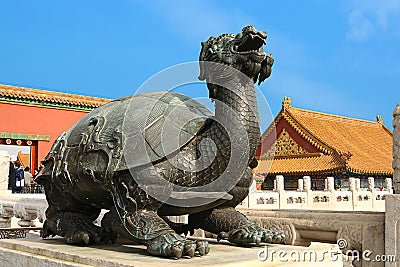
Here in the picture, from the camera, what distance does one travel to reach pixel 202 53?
2.51 meters

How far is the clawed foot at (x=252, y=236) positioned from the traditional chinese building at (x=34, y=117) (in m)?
11.9

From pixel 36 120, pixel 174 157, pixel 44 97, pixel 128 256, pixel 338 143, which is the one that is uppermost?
pixel 44 97

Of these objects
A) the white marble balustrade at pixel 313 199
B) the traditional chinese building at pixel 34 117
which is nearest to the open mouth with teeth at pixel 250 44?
the white marble balustrade at pixel 313 199

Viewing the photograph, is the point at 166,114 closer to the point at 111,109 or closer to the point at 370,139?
the point at 111,109

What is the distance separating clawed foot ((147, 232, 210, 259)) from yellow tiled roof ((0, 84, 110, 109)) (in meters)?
12.4

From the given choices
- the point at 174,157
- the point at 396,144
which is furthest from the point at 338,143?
the point at 174,157

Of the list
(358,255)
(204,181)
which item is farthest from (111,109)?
(358,255)

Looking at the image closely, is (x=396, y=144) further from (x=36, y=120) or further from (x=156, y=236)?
(x=36, y=120)

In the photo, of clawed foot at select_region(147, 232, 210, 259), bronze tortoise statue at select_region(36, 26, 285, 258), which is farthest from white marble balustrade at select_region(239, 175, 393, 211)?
clawed foot at select_region(147, 232, 210, 259)

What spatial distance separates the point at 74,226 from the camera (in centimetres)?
266

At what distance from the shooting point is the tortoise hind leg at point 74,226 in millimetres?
2602

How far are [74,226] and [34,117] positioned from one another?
1215cm

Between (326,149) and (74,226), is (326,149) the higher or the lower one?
the higher one

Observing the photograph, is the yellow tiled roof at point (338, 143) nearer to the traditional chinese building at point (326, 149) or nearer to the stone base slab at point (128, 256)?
the traditional chinese building at point (326, 149)
